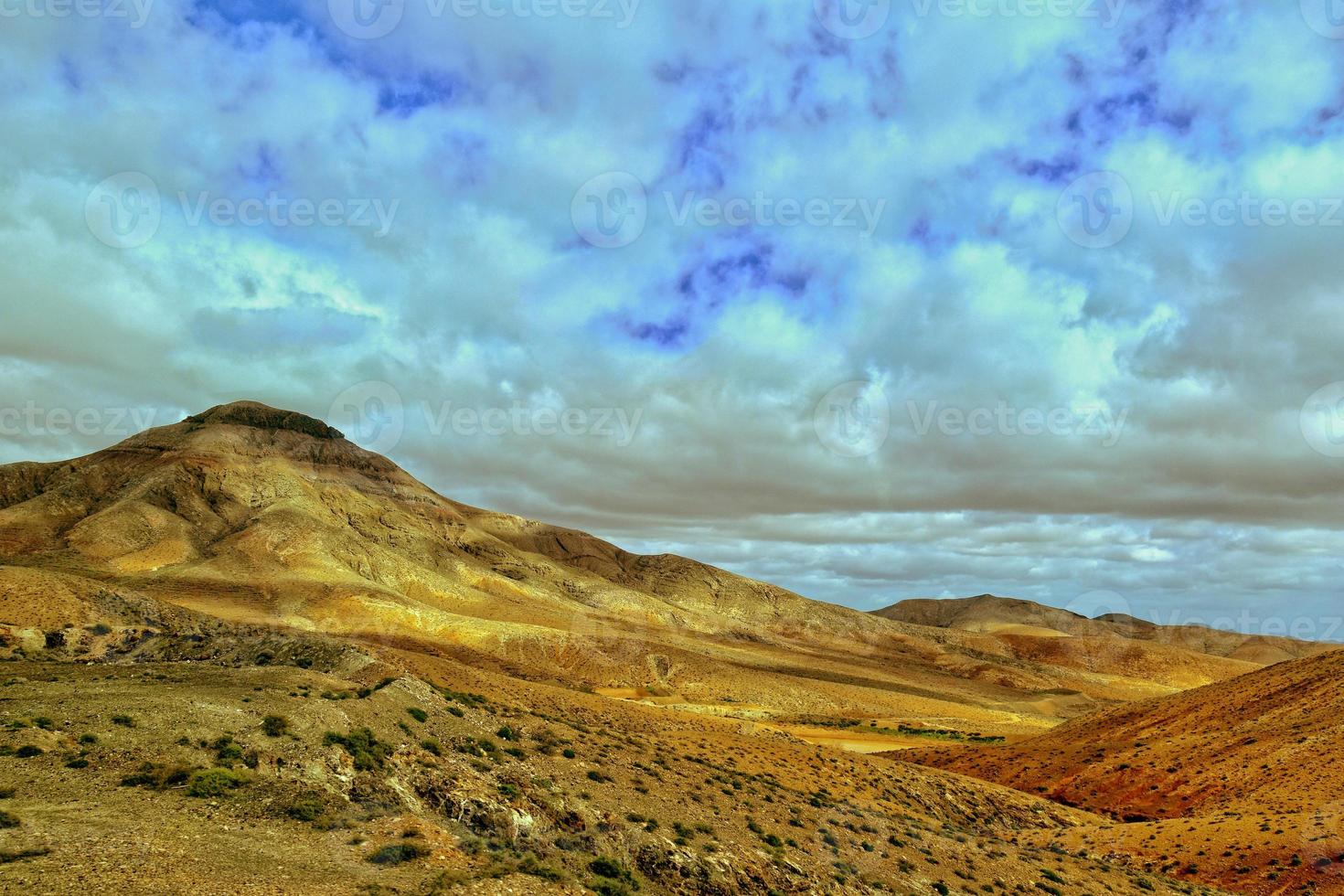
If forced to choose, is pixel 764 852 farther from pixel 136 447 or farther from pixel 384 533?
pixel 136 447

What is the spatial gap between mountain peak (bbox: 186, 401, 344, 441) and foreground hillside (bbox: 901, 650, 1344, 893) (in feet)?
573

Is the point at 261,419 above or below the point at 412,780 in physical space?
above

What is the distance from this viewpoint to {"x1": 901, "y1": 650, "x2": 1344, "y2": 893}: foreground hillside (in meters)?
32.0

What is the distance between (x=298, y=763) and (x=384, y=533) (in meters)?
148

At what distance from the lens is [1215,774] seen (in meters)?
44.8

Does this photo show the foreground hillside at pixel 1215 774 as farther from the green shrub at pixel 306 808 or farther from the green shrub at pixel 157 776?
the green shrub at pixel 157 776

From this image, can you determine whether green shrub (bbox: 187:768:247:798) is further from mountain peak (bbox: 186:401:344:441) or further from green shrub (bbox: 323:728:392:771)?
mountain peak (bbox: 186:401:344:441)

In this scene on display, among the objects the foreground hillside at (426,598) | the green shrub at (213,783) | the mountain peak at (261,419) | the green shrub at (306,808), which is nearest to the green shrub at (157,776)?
the green shrub at (213,783)

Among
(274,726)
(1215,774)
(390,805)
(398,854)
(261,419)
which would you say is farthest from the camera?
(261,419)

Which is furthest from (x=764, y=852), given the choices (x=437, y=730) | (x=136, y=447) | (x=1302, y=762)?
(x=136, y=447)

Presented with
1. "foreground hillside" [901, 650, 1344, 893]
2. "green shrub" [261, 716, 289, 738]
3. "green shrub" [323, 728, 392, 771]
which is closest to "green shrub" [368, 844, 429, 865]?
"green shrub" [323, 728, 392, 771]

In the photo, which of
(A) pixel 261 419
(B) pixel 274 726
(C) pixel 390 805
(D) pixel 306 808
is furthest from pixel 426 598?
(D) pixel 306 808

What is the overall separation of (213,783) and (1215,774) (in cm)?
5420

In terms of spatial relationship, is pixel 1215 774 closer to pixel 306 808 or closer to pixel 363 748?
pixel 363 748
